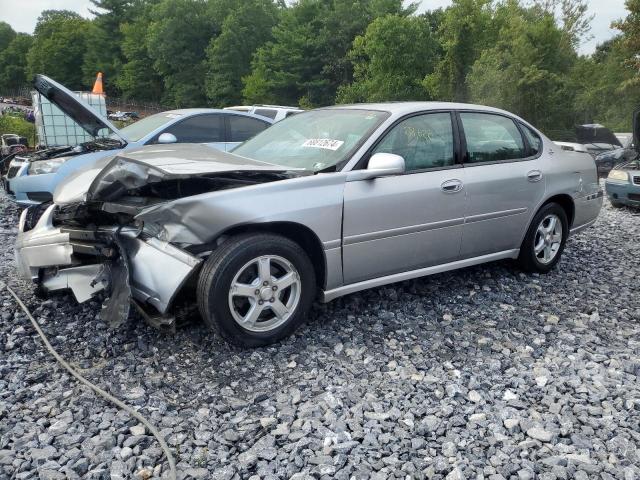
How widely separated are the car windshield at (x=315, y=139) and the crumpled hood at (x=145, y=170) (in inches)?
11.7

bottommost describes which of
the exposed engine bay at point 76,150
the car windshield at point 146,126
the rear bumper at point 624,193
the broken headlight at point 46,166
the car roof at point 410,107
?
the rear bumper at point 624,193

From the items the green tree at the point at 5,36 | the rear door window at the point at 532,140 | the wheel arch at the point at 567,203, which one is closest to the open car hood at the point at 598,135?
the wheel arch at the point at 567,203

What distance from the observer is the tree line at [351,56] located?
24938mm

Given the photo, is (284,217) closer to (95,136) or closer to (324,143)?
(324,143)

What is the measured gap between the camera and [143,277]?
10.6 ft

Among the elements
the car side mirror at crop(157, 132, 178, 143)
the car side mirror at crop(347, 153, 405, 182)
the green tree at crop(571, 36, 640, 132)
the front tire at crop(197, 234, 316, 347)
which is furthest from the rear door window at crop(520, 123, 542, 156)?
the green tree at crop(571, 36, 640, 132)

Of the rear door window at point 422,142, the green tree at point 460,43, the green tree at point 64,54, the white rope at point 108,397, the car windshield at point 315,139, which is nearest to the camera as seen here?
the white rope at point 108,397

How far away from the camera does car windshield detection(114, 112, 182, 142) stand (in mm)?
7423

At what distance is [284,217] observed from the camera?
10.8 feet

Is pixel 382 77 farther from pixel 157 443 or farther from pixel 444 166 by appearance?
pixel 157 443

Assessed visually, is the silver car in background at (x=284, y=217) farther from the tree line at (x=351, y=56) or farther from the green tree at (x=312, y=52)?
the green tree at (x=312, y=52)

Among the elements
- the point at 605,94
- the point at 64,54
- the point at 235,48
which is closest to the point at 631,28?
the point at 605,94

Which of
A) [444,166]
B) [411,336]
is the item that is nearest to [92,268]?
[411,336]

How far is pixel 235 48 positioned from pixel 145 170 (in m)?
52.8
